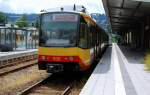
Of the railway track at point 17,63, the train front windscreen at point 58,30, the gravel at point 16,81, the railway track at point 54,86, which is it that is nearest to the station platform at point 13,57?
the railway track at point 17,63

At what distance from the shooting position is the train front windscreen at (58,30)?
16.3 m

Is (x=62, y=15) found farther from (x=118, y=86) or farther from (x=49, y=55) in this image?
(x=118, y=86)

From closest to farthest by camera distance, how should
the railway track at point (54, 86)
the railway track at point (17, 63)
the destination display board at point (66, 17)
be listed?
the railway track at point (54, 86), the destination display board at point (66, 17), the railway track at point (17, 63)

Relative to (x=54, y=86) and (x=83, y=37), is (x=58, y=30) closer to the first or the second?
(x=83, y=37)

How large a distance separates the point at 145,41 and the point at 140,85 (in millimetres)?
39574

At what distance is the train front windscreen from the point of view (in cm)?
1634

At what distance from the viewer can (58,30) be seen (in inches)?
647

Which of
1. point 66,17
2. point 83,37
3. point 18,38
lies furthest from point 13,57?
point 66,17

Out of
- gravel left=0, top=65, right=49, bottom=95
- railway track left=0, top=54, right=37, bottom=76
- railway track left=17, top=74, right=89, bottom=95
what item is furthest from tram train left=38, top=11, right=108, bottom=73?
railway track left=0, top=54, right=37, bottom=76

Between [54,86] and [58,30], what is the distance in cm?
226

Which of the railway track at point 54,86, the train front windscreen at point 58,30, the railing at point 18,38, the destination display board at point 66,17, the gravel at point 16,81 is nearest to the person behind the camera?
the railway track at point 54,86

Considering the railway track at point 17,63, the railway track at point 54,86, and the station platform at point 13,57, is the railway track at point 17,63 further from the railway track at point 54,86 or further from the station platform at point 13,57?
the railway track at point 54,86

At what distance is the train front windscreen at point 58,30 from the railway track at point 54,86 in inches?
64.4

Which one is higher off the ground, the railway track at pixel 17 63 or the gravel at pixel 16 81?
the railway track at pixel 17 63
